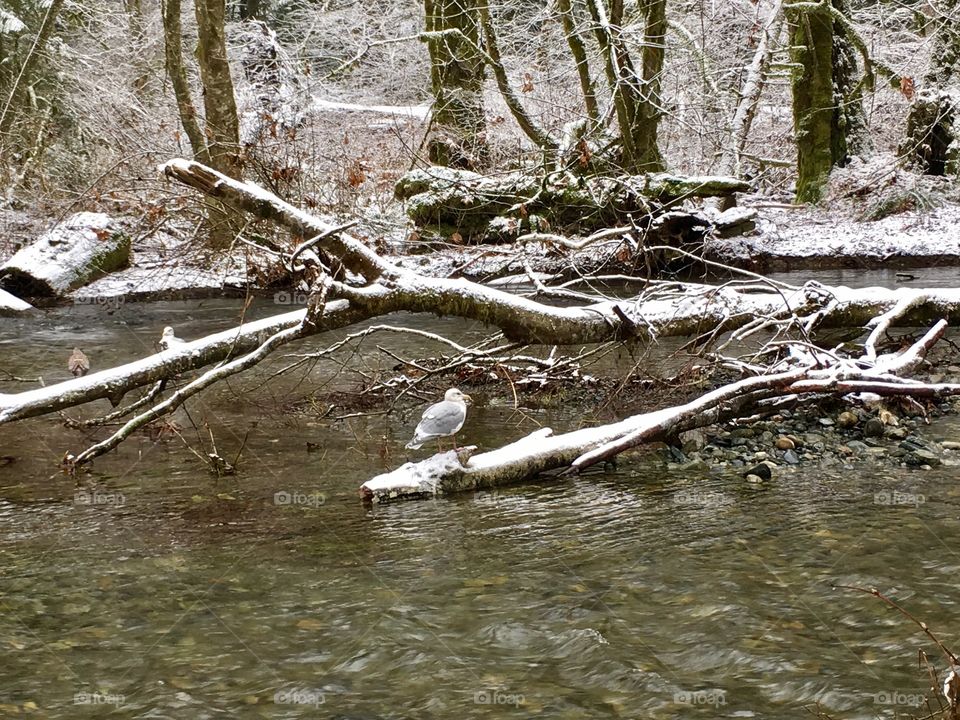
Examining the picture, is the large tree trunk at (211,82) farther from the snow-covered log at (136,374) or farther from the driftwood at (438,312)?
the snow-covered log at (136,374)

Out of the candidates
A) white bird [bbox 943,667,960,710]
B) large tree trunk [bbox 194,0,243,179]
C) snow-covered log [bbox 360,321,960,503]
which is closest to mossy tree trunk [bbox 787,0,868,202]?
large tree trunk [bbox 194,0,243,179]

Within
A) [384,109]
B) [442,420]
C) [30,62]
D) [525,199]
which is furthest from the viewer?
[384,109]

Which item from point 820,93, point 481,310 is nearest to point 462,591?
point 481,310

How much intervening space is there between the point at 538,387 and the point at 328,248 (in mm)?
2319

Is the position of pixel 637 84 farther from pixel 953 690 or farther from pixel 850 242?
pixel 953 690

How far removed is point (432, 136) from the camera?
783 inches

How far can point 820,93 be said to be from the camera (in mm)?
19297

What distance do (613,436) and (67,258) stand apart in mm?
11888

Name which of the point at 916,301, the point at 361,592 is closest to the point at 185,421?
the point at 361,592

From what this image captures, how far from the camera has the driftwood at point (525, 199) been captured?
50.8 ft

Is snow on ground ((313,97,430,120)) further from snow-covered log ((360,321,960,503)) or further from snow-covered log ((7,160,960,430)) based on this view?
snow-covered log ((360,321,960,503))

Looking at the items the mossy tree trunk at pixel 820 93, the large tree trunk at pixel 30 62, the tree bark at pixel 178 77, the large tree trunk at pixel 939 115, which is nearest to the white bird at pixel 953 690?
the tree bark at pixel 178 77

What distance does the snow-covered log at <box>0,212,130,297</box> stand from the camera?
1547 cm

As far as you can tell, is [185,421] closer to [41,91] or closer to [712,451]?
[712,451]
